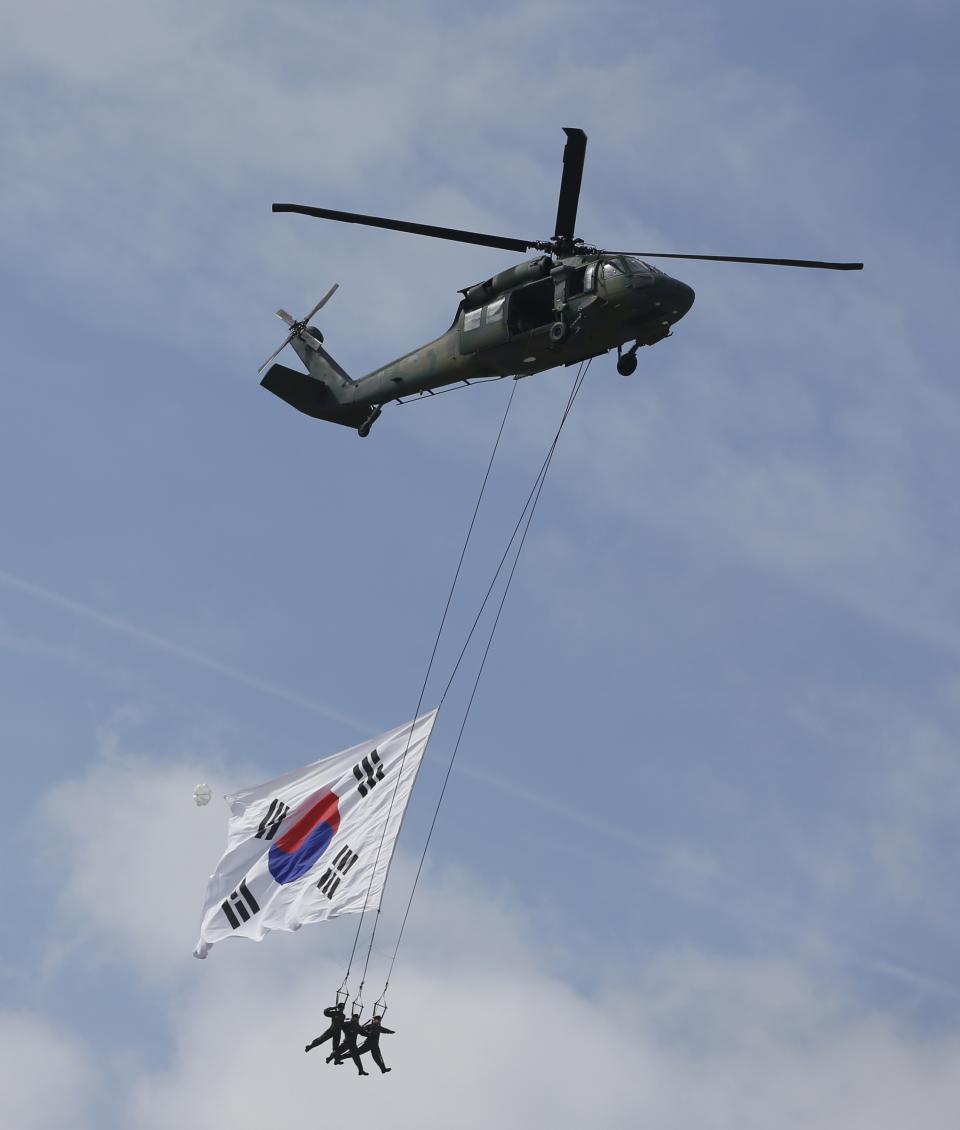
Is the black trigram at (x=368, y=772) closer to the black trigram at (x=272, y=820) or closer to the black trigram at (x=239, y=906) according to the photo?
the black trigram at (x=272, y=820)

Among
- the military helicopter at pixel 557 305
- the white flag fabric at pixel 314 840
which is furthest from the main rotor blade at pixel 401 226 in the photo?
the white flag fabric at pixel 314 840

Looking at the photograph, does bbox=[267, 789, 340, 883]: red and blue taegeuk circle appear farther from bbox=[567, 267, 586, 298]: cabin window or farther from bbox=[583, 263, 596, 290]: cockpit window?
bbox=[583, 263, 596, 290]: cockpit window

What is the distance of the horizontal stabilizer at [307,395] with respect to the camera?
44.6m

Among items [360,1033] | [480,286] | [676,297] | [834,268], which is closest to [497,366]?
[480,286]

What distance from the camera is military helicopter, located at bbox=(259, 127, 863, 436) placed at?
36219 mm

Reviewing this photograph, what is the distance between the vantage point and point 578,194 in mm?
38219

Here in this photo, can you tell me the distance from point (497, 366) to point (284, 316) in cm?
1094

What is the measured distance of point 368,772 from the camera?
129 feet

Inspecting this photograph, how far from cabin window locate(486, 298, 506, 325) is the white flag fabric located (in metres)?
8.01

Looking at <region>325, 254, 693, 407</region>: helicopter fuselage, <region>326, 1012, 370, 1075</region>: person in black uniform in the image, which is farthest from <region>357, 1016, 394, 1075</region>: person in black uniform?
<region>325, 254, 693, 407</region>: helicopter fuselage

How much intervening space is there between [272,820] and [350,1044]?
629 centimetres

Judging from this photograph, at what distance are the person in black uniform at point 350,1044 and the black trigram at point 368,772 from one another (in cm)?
564

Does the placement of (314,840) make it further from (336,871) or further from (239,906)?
(239,906)

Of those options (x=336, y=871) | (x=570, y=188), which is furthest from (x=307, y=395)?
(x=336, y=871)
